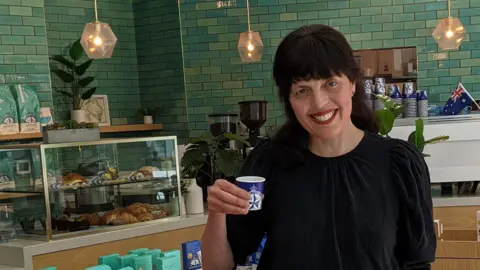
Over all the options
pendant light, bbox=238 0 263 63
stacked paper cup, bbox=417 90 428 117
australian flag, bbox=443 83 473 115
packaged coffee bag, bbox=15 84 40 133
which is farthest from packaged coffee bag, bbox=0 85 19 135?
australian flag, bbox=443 83 473 115

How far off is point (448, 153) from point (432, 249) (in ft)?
9.43

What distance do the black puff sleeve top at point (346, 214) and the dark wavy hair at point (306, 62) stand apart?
0.20 ft

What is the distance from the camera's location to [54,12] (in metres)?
6.75

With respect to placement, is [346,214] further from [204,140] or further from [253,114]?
[253,114]

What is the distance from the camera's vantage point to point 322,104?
1.46 metres

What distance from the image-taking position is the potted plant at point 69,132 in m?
3.27

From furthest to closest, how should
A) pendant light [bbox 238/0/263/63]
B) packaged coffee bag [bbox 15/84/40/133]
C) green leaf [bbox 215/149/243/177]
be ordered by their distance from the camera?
pendant light [bbox 238/0/263/63] < packaged coffee bag [bbox 15/84/40/133] < green leaf [bbox 215/149/243/177]

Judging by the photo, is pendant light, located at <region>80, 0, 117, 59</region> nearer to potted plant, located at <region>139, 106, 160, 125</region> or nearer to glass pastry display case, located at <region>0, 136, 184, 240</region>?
glass pastry display case, located at <region>0, 136, 184, 240</region>

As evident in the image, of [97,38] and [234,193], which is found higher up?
[97,38]

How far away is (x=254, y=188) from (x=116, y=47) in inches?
246

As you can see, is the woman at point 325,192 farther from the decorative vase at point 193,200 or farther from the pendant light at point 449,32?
the pendant light at point 449,32

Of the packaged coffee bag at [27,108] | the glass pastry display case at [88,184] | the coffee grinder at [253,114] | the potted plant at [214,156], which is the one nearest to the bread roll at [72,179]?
the glass pastry display case at [88,184]

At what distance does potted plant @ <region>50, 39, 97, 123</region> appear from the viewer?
6488 mm

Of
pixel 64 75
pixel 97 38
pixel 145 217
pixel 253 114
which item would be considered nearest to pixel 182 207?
pixel 145 217
